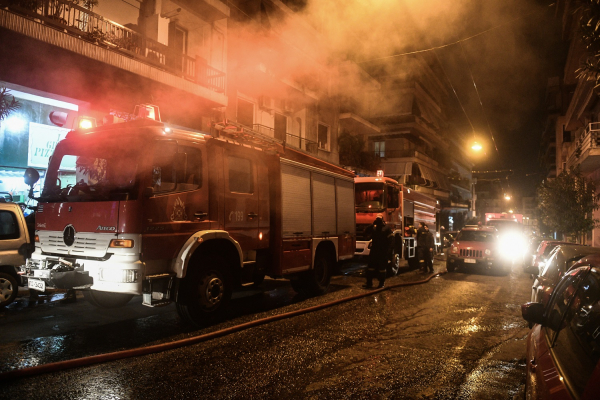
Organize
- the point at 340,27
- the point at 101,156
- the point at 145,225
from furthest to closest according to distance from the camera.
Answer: the point at 340,27 → the point at 101,156 → the point at 145,225

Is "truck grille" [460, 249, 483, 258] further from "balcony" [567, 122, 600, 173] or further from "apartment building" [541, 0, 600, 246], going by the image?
"balcony" [567, 122, 600, 173]

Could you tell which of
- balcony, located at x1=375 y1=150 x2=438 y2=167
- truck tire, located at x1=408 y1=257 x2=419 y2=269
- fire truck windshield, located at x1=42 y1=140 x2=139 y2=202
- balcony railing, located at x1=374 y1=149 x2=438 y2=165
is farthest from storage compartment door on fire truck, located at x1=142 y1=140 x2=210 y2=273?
balcony, located at x1=375 y1=150 x2=438 y2=167

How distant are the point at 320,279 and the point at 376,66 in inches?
1456

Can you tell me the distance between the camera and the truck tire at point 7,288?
6.68m

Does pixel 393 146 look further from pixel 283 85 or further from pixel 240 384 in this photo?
pixel 240 384

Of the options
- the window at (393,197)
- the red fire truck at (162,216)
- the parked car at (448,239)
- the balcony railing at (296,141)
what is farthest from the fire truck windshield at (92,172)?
the balcony railing at (296,141)

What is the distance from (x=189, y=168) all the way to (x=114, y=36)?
6.50m

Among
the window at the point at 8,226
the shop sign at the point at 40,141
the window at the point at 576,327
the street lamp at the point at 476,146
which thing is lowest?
the window at the point at 576,327

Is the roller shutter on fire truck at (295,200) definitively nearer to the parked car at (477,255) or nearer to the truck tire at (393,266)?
the truck tire at (393,266)

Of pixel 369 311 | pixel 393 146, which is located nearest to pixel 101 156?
pixel 369 311

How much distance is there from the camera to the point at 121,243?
201 inches

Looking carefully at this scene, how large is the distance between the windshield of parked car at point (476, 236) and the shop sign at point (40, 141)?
12297 mm

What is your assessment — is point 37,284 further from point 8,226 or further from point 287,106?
point 287,106

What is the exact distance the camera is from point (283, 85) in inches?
749
